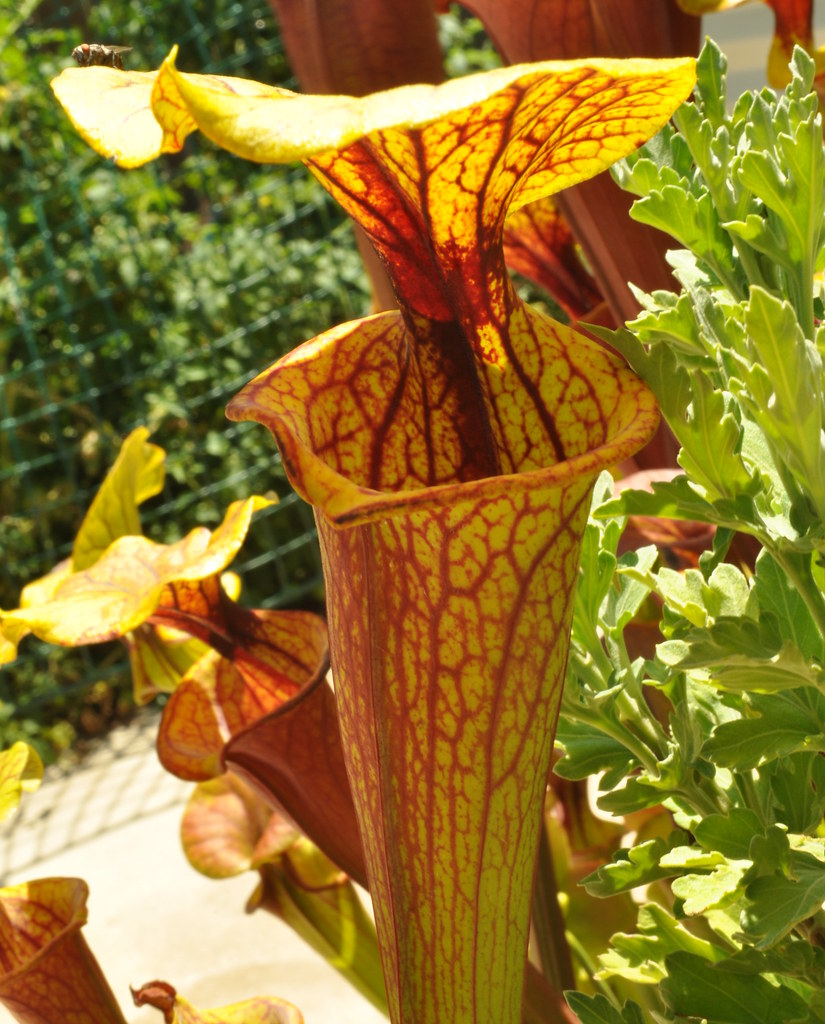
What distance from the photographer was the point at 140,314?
3.62 metres

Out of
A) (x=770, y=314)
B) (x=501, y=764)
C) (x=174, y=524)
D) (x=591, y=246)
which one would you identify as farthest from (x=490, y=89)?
(x=174, y=524)

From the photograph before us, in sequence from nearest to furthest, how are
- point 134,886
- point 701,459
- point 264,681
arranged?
point 701,459 → point 264,681 → point 134,886

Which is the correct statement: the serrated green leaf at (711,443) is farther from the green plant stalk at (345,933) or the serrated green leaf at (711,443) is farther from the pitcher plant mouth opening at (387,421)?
the green plant stalk at (345,933)

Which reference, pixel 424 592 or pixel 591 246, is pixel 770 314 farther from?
pixel 591 246

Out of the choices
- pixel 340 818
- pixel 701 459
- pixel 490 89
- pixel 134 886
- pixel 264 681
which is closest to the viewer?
pixel 490 89

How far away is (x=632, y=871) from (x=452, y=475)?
0.19 metres

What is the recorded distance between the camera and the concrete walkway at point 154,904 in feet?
4.66

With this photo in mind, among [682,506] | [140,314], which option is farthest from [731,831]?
[140,314]

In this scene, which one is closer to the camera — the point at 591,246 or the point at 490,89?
the point at 490,89

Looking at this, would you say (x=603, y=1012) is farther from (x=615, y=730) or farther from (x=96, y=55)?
(x=96, y=55)

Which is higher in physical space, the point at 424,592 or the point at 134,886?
the point at 424,592

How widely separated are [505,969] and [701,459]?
23 cm

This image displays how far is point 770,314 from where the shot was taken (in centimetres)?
32

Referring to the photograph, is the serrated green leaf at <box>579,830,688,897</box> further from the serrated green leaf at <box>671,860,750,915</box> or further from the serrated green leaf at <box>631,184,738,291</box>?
the serrated green leaf at <box>631,184,738,291</box>
